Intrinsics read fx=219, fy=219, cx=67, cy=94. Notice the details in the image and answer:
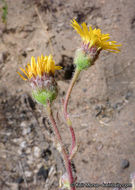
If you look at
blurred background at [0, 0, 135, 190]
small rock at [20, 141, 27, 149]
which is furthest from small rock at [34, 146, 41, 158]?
small rock at [20, 141, 27, 149]

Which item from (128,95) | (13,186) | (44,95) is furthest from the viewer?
(128,95)

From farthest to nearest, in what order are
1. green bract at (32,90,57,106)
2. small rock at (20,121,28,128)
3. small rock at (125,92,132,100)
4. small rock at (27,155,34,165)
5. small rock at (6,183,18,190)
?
1. small rock at (125,92,132,100)
2. small rock at (20,121,28,128)
3. small rock at (27,155,34,165)
4. small rock at (6,183,18,190)
5. green bract at (32,90,57,106)

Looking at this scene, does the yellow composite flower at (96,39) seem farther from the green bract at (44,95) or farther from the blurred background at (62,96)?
the blurred background at (62,96)

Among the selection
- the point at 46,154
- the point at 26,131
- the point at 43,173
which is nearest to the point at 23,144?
the point at 26,131

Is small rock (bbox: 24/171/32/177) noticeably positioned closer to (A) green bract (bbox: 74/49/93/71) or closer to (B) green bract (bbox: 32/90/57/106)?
(B) green bract (bbox: 32/90/57/106)

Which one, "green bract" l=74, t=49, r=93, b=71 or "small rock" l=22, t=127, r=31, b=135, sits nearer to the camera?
"green bract" l=74, t=49, r=93, b=71

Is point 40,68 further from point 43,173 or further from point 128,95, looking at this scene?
point 128,95

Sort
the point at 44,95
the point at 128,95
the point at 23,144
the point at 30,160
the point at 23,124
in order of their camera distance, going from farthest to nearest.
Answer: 1. the point at 128,95
2. the point at 23,124
3. the point at 23,144
4. the point at 30,160
5. the point at 44,95

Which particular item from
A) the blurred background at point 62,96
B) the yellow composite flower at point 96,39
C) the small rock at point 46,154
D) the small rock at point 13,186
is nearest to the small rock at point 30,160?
the blurred background at point 62,96
